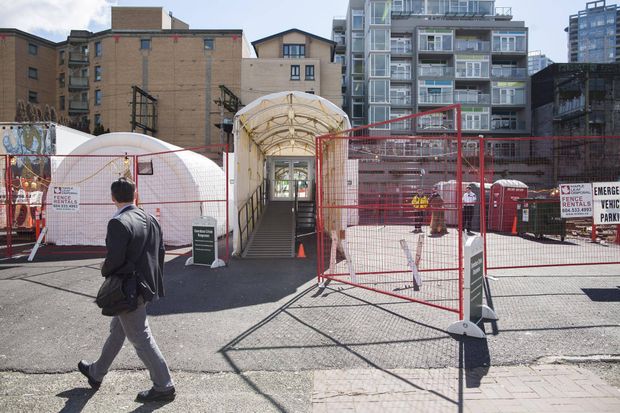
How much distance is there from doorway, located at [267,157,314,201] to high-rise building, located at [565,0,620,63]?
306ft

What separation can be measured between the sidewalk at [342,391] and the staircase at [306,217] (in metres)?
11.4

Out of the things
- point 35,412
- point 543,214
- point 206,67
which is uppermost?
point 206,67

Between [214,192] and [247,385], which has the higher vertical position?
[214,192]

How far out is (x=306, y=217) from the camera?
15953 mm

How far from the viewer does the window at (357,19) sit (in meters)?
49.1

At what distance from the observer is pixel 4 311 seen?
6.25m

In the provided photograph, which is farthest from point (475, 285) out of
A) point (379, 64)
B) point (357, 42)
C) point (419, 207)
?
point (357, 42)

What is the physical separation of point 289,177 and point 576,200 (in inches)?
550

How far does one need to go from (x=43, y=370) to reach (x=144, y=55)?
46285 mm

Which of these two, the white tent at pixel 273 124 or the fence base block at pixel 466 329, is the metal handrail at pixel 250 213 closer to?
the white tent at pixel 273 124

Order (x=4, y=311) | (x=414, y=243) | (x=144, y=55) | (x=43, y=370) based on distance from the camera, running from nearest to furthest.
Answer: (x=43, y=370) → (x=4, y=311) → (x=414, y=243) → (x=144, y=55)

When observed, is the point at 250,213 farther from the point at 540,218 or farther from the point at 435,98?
the point at 435,98

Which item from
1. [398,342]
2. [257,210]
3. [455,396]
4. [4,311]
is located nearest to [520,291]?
[398,342]

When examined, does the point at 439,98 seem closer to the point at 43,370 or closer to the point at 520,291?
the point at 520,291
